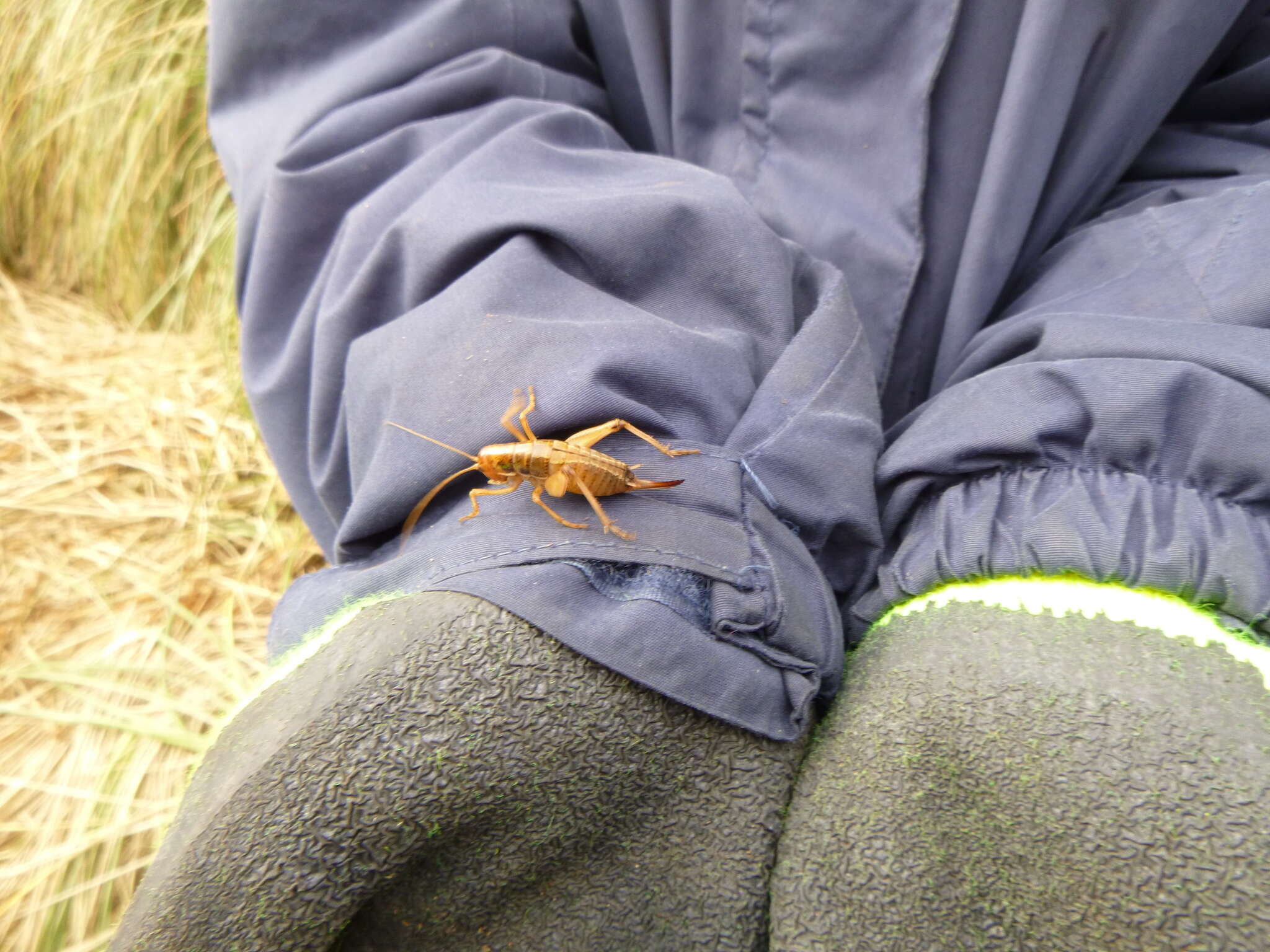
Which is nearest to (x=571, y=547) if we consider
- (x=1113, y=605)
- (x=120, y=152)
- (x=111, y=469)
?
(x=1113, y=605)

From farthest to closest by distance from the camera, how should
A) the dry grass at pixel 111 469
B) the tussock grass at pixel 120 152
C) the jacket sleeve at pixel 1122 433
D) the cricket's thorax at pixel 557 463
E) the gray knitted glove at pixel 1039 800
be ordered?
the tussock grass at pixel 120 152 → the dry grass at pixel 111 469 → the cricket's thorax at pixel 557 463 → the jacket sleeve at pixel 1122 433 → the gray knitted glove at pixel 1039 800

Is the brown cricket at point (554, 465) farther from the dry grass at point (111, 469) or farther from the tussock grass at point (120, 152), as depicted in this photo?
the tussock grass at point (120, 152)

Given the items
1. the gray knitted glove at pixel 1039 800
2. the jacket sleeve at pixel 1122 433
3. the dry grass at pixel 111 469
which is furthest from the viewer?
the dry grass at pixel 111 469

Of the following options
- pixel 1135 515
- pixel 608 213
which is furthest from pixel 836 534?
pixel 608 213

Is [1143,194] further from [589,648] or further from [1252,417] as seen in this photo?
[589,648]

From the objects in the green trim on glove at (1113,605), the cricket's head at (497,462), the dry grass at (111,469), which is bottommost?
the dry grass at (111,469)

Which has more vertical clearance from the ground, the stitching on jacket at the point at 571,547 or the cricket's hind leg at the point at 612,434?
the cricket's hind leg at the point at 612,434

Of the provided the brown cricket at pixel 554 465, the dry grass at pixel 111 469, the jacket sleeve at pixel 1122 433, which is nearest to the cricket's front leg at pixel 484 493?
the brown cricket at pixel 554 465

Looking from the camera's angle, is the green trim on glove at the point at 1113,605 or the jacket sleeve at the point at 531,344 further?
the jacket sleeve at the point at 531,344
